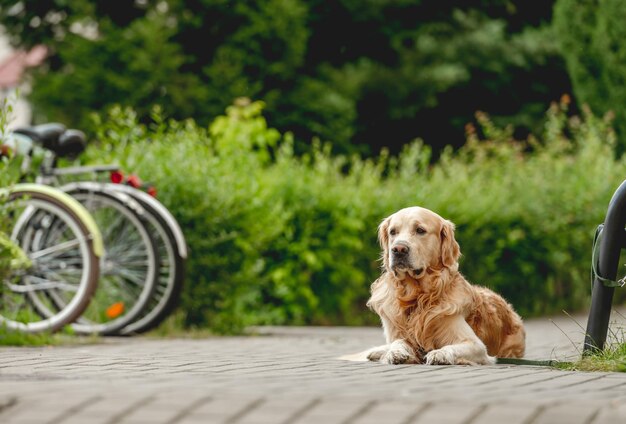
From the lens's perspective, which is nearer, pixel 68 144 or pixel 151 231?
pixel 151 231

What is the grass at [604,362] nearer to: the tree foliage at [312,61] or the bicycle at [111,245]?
the bicycle at [111,245]

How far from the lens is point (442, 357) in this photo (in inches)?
253

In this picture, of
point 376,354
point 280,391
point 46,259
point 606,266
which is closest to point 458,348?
point 376,354

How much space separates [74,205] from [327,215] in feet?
12.2

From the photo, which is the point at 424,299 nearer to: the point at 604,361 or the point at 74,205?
the point at 604,361

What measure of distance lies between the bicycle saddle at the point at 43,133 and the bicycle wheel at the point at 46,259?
690mm

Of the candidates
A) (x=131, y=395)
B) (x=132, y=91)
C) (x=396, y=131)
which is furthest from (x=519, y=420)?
(x=396, y=131)

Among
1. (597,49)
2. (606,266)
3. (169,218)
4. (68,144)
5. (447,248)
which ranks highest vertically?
(597,49)

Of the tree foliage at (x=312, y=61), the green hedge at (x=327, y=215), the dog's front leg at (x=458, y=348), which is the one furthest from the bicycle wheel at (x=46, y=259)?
the tree foliage at (x=312, y=61)

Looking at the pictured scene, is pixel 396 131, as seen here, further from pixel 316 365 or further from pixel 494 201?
pixel 316 365

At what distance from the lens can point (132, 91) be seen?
87.4ft

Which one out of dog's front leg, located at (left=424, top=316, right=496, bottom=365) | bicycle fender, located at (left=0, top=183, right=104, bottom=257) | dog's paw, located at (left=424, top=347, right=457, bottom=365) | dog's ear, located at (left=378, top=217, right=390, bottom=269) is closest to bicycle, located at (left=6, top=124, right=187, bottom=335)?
bicycle fender, located at (left=0, top=183, right=104, bottom=257)

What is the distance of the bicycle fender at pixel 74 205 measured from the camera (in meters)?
8.62

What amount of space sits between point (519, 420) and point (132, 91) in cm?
2324
